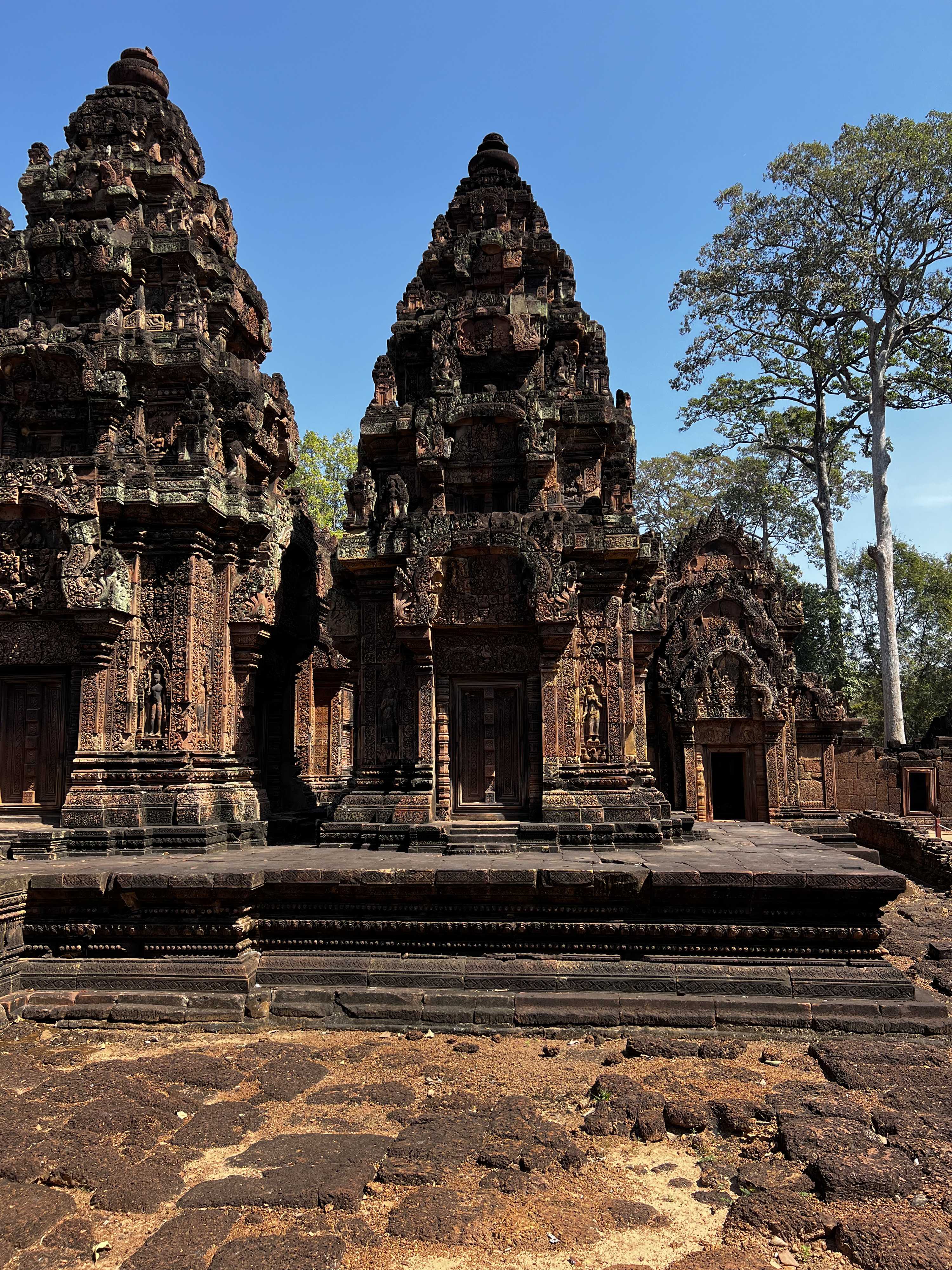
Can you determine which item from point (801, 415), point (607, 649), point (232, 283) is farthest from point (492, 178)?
point (801, 415)

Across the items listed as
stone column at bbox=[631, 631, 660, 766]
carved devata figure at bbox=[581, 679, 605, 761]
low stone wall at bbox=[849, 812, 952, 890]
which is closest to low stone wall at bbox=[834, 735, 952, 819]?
low stone wall at bbox=[849, 812, 952, 890]

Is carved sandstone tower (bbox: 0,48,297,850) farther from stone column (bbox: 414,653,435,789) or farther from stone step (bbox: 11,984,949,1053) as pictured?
stone step (bbox: 11,984,949,1053)

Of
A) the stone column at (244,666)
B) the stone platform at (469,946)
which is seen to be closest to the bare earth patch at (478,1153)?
the stone platform at (469,946)

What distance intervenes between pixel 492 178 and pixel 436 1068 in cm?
1052

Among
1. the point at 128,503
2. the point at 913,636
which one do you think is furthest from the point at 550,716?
the point at 913,636

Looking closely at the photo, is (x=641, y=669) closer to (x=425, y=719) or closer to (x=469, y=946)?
(x=425, y=719)

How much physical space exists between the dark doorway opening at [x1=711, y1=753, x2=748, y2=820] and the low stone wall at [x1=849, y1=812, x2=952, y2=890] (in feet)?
8.23

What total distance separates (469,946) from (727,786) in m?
15.4

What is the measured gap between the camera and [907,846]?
1564 centimetres

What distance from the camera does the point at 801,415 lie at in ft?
90.0

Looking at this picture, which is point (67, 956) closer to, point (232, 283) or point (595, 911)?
point (595, 911)

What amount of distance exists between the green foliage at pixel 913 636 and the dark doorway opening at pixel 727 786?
441 inches

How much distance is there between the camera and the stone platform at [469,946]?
6.14 m

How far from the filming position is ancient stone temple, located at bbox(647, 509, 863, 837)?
1772 cm
